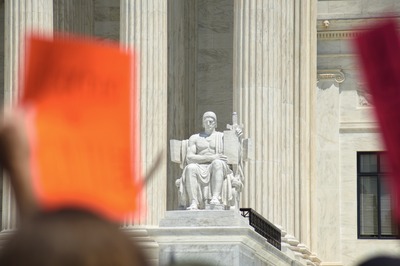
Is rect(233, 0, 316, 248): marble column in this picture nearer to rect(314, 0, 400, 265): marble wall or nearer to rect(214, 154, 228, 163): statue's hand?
rect(314, 0, 400, 265): marble wall

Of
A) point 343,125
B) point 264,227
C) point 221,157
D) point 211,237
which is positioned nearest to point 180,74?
point 343,125

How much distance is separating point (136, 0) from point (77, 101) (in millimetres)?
49861

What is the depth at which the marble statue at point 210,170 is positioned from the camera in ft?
149

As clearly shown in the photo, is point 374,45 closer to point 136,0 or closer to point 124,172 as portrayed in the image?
point 124,172

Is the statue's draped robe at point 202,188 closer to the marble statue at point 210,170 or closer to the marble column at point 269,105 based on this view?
the marble statue at point 210,170

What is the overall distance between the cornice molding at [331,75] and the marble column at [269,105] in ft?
22.9

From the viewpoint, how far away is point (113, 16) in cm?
6400

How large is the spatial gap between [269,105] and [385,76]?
49.3 m

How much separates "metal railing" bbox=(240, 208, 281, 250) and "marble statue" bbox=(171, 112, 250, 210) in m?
1.12

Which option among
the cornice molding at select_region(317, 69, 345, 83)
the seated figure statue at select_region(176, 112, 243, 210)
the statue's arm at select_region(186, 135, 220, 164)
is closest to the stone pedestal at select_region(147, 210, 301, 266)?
the seated figure statue at select_region(176, 112, 243, 210)

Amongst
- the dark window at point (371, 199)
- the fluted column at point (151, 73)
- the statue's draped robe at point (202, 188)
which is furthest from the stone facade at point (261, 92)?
the statue's draped robe at point (202, 188)

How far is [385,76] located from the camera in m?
5.52

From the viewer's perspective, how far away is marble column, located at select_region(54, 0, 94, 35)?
5947cm

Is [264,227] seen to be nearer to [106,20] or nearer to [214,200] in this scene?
[214,200]
